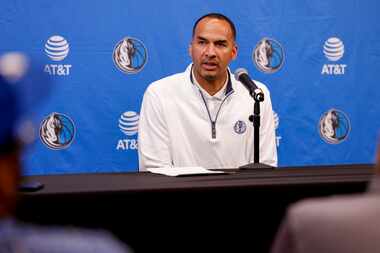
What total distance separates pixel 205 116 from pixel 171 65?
→ 66cm

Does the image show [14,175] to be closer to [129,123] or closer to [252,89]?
[252,89]

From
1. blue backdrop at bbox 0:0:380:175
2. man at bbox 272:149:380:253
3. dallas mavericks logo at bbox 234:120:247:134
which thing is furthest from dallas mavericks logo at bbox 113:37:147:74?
man at bbox 272:149:380:253

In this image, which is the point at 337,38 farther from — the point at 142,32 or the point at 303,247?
the point at 303,247

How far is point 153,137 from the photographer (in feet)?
11.5

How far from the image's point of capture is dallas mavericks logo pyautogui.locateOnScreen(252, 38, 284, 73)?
4289 millimetres

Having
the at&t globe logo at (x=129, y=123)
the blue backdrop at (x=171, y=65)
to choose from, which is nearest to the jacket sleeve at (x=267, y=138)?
the blue backdrop at (x=171, y=65)

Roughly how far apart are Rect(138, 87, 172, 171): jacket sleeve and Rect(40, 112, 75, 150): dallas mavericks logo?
659 millimetres

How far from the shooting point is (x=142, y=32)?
13.6 ft

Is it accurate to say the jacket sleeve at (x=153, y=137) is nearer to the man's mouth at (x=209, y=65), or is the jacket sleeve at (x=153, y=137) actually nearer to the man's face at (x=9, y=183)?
the man's mouth at (x=209, y=65)

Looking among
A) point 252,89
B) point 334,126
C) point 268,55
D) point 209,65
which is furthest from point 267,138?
point 334,126

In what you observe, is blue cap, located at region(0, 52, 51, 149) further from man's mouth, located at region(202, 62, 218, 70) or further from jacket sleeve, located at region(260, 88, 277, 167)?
man's mouth, located at region(202, 62, 218, 70)

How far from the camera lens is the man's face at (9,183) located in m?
0.94

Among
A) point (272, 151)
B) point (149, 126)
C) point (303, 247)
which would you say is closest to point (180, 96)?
point (149, 126)

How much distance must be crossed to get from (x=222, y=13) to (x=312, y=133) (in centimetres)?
92
